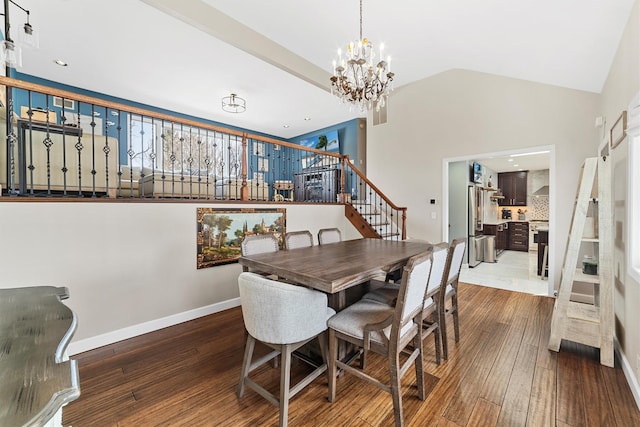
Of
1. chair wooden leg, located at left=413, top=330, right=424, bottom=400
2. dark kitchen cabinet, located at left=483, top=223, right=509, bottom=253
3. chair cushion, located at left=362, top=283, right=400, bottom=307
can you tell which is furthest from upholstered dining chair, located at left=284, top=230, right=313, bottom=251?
dark kitchen cabinet, located at left=483, top=223, right=509, bottom=253

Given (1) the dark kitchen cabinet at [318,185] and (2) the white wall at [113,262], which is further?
(1) the dark kitchen cabinet at [318,185]

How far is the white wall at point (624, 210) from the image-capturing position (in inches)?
74.9

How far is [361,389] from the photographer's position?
194cm

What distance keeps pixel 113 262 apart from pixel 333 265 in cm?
217

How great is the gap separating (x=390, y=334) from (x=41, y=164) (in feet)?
12.1

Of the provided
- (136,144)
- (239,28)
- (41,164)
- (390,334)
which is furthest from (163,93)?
(390,334)

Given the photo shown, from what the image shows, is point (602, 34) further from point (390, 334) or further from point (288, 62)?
point (288, 62)

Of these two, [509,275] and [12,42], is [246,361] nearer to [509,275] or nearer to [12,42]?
[12,42]

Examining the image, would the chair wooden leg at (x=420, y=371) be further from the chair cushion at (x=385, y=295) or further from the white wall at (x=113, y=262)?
the white wall at (x=113, y=262)

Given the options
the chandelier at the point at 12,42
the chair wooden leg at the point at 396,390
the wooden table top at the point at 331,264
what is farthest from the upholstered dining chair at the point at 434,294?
the chandelier at the point at 12,42

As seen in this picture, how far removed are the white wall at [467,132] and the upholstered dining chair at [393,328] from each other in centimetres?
350

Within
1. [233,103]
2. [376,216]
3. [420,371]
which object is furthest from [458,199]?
[233,103]

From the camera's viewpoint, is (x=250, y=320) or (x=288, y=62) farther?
(x=288, y=62)

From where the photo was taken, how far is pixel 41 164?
2.81 meters
